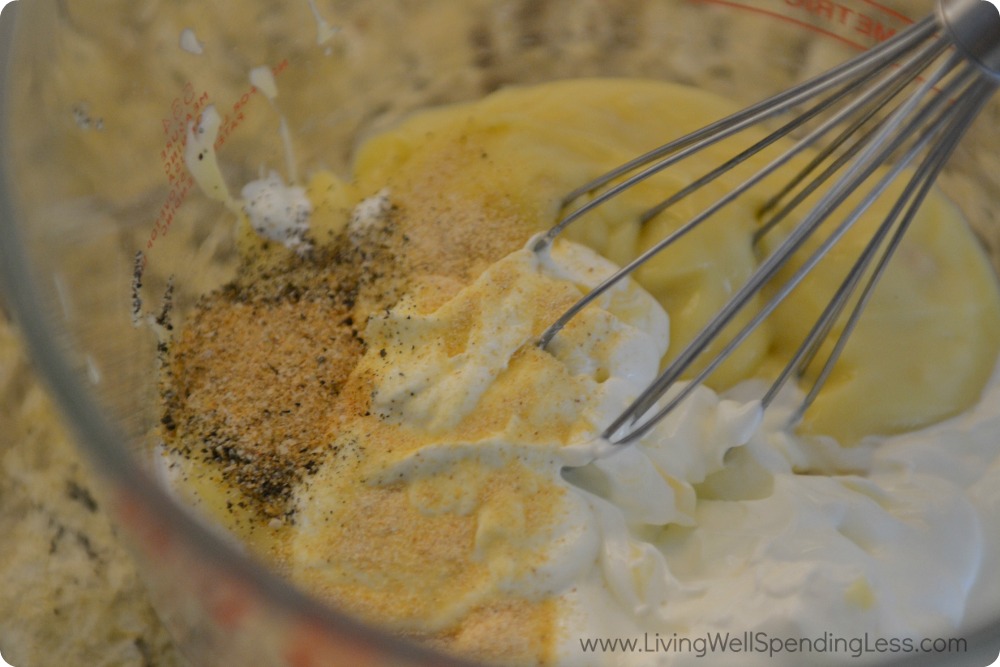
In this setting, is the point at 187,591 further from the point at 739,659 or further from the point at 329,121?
the point at 329,121

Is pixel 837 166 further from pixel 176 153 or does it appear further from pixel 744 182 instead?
pixel 176 153

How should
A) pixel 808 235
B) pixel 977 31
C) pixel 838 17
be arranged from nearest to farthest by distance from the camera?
1. pixel 977 31
2. pixel 808 235
3. pixel 838 17

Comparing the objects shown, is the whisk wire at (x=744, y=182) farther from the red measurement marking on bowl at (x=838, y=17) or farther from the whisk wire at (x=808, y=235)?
the red measurement marking on bowl at (x=838, y=17)

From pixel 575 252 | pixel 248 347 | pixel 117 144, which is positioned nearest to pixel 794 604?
pixel 575 252

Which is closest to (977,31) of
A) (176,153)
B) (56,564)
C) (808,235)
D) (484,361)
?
(808,235)

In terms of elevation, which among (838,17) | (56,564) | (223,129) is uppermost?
(838,17)

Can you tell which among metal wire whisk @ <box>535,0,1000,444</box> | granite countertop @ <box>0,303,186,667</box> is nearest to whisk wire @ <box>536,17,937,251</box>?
metal wire whisk @ <box>535,0,1000,444</box>

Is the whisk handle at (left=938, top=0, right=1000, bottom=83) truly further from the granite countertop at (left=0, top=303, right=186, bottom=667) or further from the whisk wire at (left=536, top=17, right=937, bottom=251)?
the granite countertop at (left=0, top=303, right=186, bottom=667)
